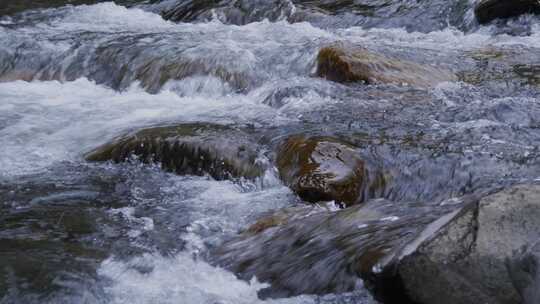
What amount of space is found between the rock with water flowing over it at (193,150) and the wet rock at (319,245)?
0.98 metres

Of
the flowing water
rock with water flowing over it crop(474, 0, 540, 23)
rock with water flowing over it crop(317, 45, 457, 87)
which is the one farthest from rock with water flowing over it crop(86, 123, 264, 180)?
rock with water flowing over it crop(474, 0, 540, 23)

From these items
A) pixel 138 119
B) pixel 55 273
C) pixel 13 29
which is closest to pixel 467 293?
pixel 55 273

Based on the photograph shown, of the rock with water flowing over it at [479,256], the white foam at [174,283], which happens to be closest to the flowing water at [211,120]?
the white foam at [174,283]

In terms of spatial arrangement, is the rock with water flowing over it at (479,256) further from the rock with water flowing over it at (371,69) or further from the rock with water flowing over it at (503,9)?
the rock with water flowing over it at (503,9)

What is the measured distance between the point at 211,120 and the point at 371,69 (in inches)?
61.1

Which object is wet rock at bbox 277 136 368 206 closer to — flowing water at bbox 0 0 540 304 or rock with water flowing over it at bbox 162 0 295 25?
flowing water at bbox 0 0 540 304

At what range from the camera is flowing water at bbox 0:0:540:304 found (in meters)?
4.09

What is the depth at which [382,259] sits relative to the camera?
328 cm

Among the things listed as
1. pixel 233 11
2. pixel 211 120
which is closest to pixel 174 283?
pixel 211 120

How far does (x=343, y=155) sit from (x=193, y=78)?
9.45ft

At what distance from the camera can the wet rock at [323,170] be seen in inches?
190

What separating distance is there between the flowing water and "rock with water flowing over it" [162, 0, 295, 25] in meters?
0.03

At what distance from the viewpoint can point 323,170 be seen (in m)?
4.97

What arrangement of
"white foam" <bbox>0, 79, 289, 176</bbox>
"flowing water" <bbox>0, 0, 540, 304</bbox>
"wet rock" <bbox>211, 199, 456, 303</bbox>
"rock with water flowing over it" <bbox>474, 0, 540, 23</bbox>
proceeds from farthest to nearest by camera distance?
"rock with water flowing over it" <bbox>474, 0, 540, 23</bbox> < "white foam" <bbox>0, 79, 289, 176</bbox> < "flowing water" <bbox>0, 0, 540, 304</bbox> < "wet rock" <bbox>211, 199, 456, 303</bbox>
